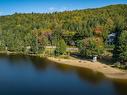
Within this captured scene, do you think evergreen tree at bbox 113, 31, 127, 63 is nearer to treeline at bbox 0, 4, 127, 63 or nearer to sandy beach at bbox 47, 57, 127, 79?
sandy beach at bbox 47, 57, 127, 79

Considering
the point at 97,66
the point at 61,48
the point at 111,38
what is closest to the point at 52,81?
the point at 97,66

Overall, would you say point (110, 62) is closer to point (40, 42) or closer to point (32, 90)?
point (32, 90)

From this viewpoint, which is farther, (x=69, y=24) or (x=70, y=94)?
(x=69, y=24)

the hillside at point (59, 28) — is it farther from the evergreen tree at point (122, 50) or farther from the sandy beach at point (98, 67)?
the evergreen tree at point (122, 50)

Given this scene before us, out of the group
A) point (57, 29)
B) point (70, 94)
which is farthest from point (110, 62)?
point (57, 29)

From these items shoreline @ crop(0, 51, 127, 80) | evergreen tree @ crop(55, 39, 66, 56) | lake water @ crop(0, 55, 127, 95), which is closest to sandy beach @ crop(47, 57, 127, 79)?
shoreline @ crop(0, 51, 127, 80)

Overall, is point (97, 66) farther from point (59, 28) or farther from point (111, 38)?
point (59, 28)

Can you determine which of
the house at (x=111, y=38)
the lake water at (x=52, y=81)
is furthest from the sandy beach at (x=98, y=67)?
the house at (x=111, y=38)
